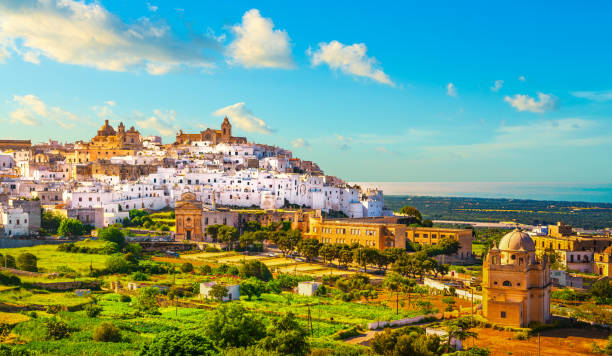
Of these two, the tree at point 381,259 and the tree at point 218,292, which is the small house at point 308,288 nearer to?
the tree at point 218,292

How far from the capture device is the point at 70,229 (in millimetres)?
59656

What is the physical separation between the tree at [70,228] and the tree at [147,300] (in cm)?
2318

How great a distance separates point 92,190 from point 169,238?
13.2 meters

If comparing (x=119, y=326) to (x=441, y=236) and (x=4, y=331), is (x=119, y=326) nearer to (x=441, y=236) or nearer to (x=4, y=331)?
(x=4, y=331)

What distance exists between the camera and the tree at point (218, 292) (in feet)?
132

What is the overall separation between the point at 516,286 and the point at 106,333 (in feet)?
78.2

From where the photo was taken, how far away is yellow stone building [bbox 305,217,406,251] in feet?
208

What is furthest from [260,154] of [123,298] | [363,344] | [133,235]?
[363,344]

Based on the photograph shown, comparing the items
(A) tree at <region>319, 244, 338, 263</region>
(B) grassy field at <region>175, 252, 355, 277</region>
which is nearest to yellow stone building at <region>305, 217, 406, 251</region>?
(A) tree at <region>319, 244, 338, 263</region>

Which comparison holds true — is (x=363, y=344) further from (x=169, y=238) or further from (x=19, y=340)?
(x=169, y=238)

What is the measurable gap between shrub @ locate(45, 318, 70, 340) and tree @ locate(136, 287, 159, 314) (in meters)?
6.45

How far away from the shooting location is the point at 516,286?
36906mm

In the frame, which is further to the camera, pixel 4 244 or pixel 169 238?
pixel 169 238

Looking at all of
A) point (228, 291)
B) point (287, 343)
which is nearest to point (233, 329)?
point (287, 343)
